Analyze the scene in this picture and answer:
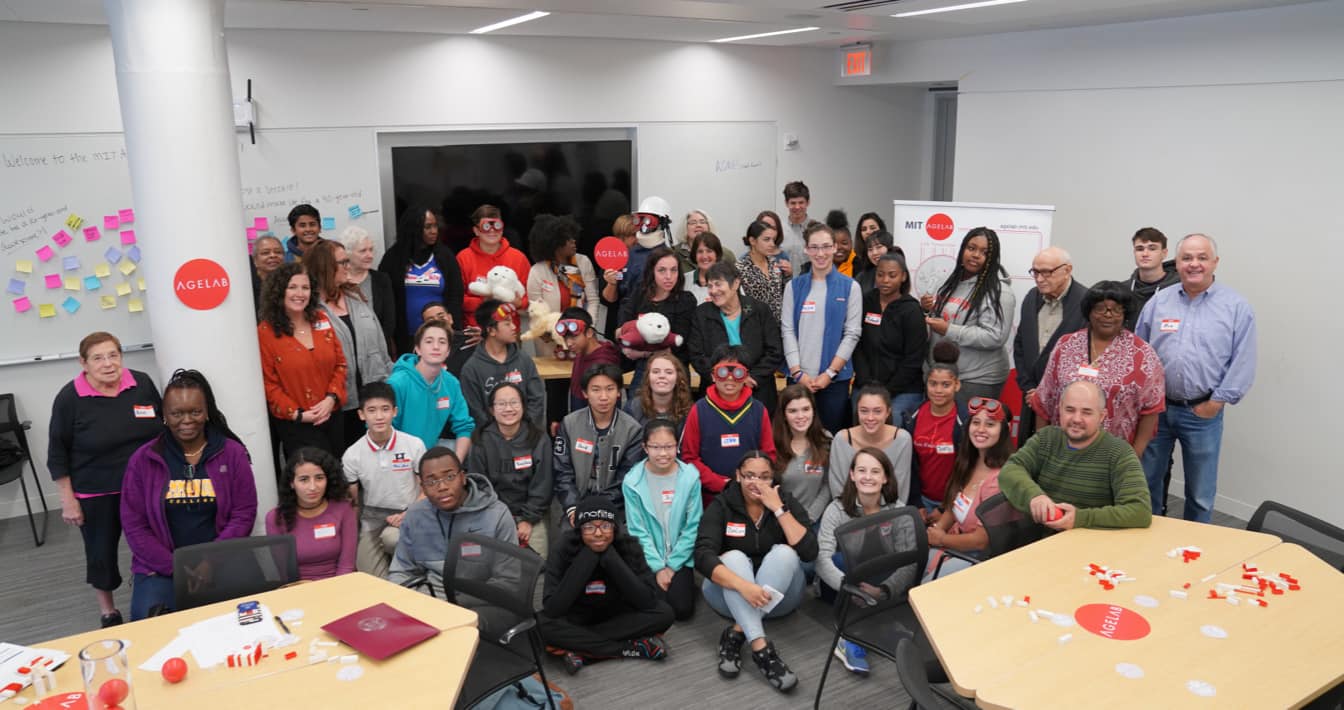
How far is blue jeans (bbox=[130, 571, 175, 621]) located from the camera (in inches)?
158

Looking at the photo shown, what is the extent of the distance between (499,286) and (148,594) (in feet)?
8.60

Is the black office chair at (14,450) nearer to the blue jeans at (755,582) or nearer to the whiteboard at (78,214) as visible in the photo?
the whiteboard at (78,214)

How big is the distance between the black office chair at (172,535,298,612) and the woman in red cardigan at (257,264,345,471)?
125 centimetres

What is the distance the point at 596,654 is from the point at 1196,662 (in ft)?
7.96

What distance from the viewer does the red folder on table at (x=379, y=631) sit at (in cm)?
301

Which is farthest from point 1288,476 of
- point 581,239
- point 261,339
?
point 261,339

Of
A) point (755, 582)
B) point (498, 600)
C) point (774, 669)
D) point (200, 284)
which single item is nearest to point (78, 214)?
point (200, 284)

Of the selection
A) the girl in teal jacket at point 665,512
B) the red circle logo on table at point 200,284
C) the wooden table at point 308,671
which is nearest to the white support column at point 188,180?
the red circle logo on table at point 200,284

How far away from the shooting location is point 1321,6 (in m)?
5.18

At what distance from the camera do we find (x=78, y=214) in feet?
19.4

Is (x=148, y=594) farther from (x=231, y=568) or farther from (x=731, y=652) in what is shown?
(x=731, y=652)

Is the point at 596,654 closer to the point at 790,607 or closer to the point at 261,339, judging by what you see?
the point at 790,607

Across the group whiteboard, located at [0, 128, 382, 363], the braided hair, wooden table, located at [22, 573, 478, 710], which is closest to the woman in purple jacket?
wooden table, located at [22, 573, 478, 710]

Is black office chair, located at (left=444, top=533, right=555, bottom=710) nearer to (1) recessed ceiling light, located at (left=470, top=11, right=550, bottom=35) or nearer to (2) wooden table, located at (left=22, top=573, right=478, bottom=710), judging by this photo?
(2) wooden table, located at (left=22, top=573, right=478, bottom=710)
